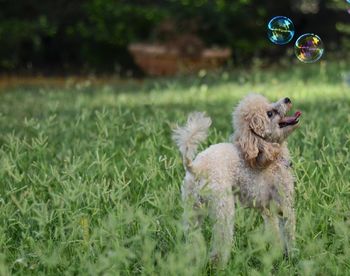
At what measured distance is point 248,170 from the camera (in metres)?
4.04

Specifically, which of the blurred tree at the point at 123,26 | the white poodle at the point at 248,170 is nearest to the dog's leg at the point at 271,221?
the white poodle at the point at 248,170

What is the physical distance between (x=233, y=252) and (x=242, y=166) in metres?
0.43

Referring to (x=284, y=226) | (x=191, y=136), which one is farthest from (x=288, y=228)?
(x=191, y=136)

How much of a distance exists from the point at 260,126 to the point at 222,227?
567 mm

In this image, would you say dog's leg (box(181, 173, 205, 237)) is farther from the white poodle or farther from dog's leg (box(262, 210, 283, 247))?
dog's leg (box(262, 210, 283, 247))

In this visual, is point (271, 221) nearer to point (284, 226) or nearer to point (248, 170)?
point (284, 226)

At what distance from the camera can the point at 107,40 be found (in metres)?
15.4

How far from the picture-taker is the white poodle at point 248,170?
381cm

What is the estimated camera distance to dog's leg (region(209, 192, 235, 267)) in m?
3.74

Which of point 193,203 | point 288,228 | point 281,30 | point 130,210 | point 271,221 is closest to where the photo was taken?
point 130,210

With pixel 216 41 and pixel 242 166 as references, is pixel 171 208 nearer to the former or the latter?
pixel 242 166

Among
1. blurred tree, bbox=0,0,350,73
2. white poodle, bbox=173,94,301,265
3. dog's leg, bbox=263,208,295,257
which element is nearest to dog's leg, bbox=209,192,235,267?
white poodle, bbox=173,94,301,265

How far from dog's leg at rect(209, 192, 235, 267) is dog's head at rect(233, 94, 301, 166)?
0.28 metres

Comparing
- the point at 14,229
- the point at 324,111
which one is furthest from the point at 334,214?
the point at 324,111
